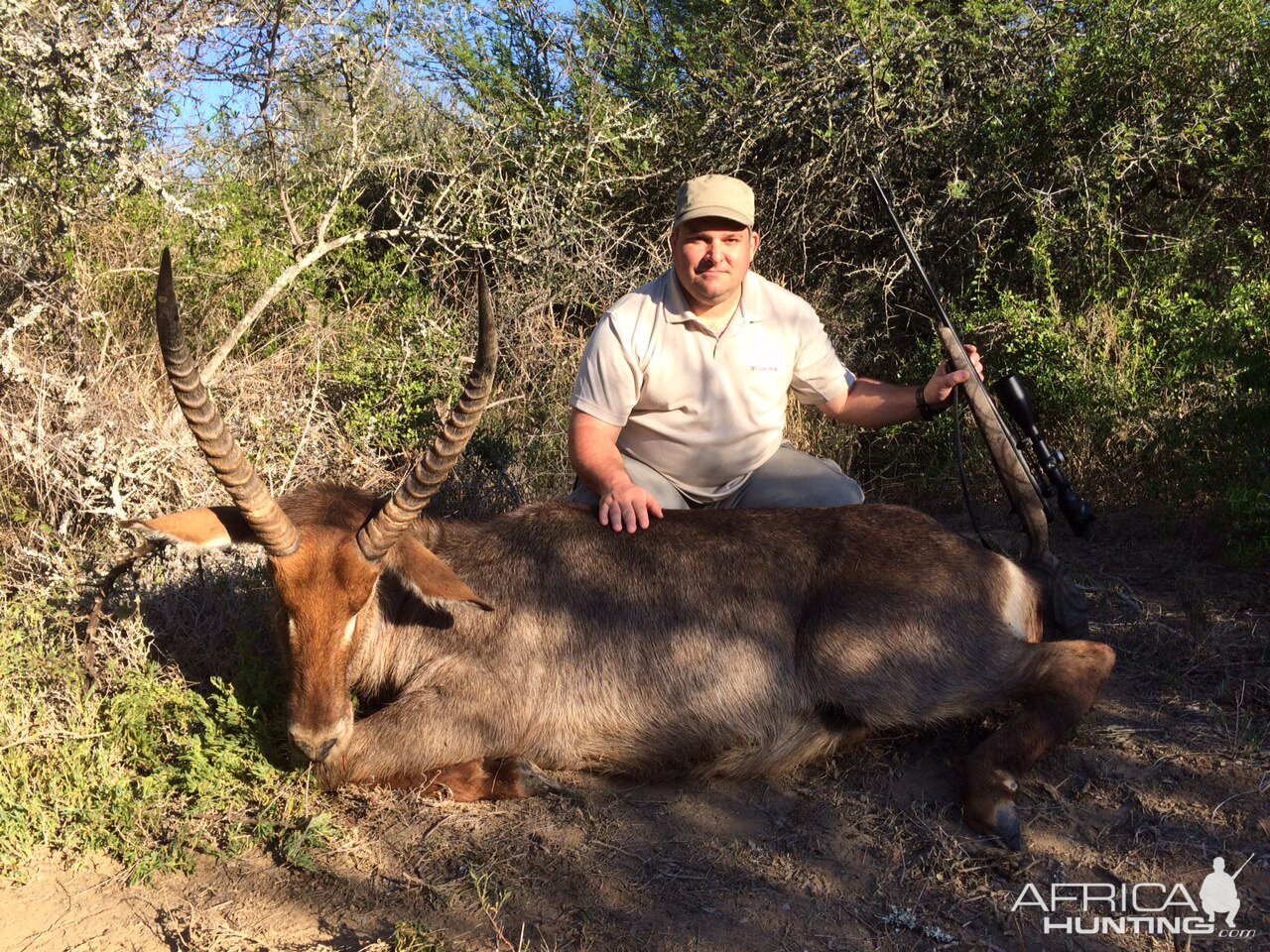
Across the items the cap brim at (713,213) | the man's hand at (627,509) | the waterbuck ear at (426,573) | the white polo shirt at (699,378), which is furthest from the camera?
the white polo shirt at (699,378)

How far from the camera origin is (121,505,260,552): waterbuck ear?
345cm

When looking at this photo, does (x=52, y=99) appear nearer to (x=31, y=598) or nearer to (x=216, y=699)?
(x=31, y=598)

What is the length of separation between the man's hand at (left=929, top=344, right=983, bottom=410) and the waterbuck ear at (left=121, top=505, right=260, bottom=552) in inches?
113

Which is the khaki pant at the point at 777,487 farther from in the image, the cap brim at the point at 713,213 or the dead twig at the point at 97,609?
the dead twig at the point at 97,609

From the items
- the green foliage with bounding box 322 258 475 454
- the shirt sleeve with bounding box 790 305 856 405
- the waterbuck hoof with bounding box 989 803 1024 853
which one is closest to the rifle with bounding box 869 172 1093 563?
the shirt sleeve with bounding box 790 305 856 405

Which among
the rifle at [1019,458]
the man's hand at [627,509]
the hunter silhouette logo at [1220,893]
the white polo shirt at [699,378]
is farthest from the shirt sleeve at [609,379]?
the hunter silhouette logo at [1220,893]

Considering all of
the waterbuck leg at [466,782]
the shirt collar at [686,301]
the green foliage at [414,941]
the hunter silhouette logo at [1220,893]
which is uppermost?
the shirt collar at [686,301]

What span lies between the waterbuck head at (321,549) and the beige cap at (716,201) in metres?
1.37

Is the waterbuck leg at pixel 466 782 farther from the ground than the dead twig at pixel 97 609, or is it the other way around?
the dead twig at pixel 97 609

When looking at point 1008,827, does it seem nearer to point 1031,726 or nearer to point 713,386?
point 1031,726

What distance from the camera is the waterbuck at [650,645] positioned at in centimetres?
359

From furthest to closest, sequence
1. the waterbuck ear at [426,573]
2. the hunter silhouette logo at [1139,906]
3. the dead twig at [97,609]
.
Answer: the dead twig at [97,609], the waterbuck ear at [426,573], the hunter silhouette logo at [1139,906]

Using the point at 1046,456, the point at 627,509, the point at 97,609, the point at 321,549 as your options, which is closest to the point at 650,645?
the point at 627,509

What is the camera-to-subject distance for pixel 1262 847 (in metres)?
3.26
